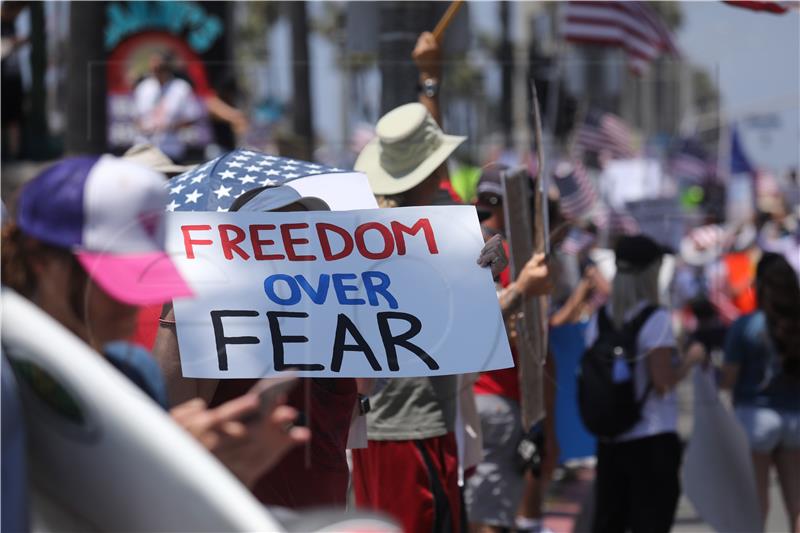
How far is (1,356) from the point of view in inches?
81.0

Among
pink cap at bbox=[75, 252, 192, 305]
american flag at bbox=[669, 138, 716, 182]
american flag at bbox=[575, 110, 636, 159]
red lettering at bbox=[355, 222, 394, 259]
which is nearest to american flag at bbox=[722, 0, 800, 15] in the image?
red lettering at bbox=[355, 222, 394, 259]

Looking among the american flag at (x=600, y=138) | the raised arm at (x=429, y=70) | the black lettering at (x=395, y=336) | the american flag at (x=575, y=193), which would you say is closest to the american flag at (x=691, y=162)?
the american flag at (x=600, y=138)

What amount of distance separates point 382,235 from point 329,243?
0.14 meters

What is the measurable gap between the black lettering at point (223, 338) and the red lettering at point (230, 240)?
6.9 inches

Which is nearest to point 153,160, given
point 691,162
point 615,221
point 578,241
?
point 578,241

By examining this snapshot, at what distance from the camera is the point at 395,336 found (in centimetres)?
333

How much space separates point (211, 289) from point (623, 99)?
1982 centimetres

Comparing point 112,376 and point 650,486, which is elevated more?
point 112,376

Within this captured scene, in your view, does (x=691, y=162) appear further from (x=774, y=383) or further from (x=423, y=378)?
(x=423, y=378)

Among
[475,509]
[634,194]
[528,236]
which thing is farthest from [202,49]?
[528,236]

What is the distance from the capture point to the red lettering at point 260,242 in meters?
3.26

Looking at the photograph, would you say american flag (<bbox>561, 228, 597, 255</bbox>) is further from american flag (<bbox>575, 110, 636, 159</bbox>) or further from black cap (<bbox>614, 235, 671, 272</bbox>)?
black cap (<bbox>614, 235, 671, 272</bbox>)

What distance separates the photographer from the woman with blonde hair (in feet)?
20.0

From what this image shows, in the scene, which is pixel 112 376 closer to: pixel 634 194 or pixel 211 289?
pixel 211 289
